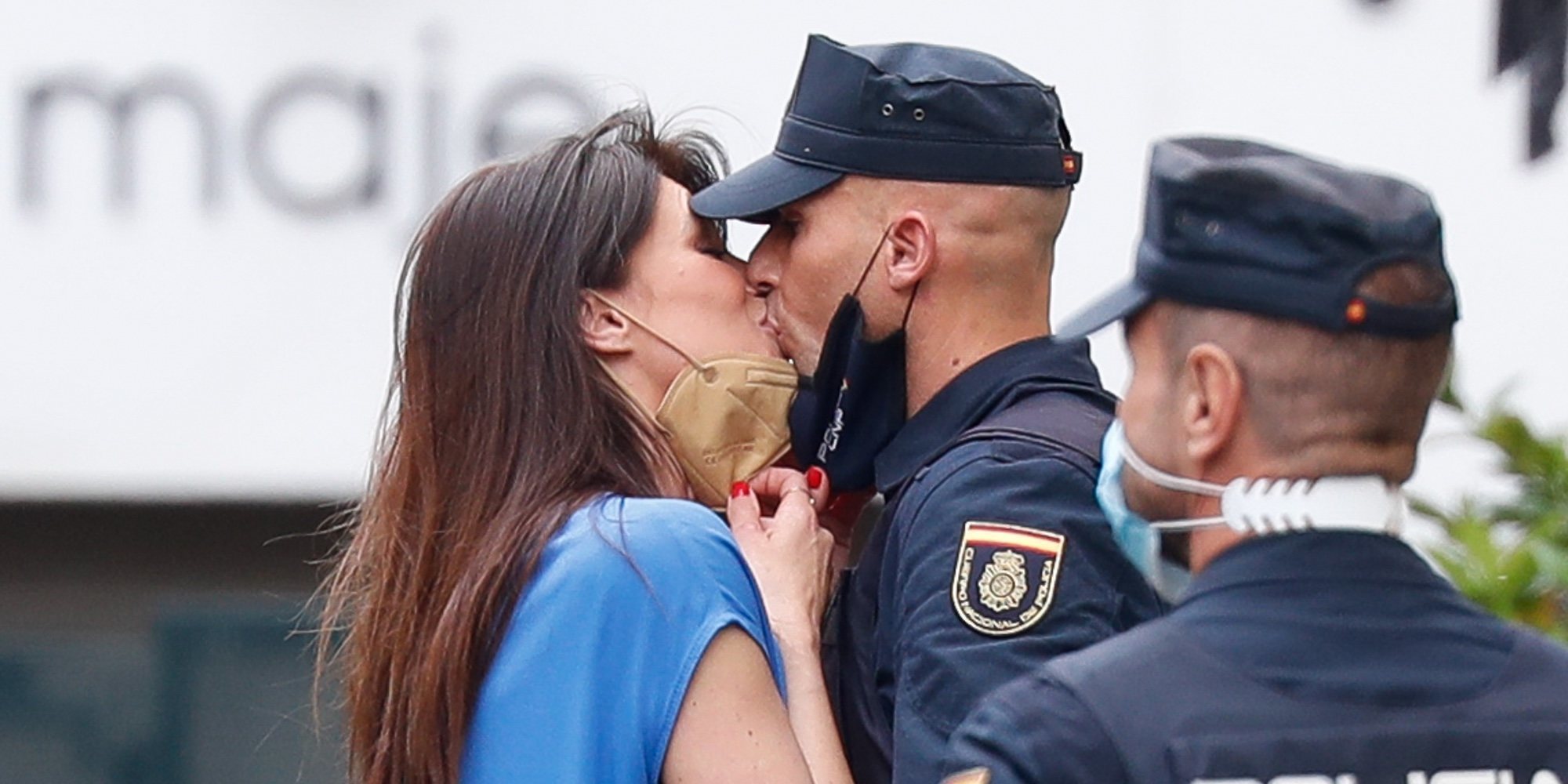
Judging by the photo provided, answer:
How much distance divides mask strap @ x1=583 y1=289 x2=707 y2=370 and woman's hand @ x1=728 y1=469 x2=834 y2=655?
17 cm

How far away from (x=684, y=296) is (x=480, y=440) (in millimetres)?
358

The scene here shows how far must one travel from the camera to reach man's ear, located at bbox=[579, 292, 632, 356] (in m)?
2.62

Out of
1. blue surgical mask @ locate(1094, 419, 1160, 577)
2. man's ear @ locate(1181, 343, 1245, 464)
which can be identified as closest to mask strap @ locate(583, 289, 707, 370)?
blue surgical mask @ locate(1094, 419, 1160, 577)

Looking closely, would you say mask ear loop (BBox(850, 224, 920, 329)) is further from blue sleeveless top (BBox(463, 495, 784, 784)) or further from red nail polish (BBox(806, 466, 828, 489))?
blue sleeveless top (BBox(463, 495, 784, 784))

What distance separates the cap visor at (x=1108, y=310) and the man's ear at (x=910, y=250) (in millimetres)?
737

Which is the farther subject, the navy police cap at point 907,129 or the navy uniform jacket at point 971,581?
the navy police cap at point 907,129

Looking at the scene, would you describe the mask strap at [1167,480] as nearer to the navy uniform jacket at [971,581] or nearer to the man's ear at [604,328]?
the navy uniform jacket at [971,581]

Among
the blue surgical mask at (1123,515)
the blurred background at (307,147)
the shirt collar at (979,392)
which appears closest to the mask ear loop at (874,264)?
the shirt collar at (979,392)

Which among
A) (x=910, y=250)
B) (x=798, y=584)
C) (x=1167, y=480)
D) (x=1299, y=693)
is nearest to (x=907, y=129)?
(x=910, y=250)

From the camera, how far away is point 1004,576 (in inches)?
89.4

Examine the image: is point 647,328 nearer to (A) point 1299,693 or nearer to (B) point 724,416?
(B) point 724,416

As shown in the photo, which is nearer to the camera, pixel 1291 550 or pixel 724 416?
pixel 1291 550

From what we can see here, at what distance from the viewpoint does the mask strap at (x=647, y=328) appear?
2.63 meters

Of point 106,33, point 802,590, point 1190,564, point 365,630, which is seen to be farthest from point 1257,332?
point 106,33
